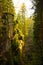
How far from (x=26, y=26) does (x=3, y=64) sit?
10.5 feet

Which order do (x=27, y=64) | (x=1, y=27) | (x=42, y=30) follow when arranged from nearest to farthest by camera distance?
(x=42, y=30), (x=27, y=64), (x=1, y=27)

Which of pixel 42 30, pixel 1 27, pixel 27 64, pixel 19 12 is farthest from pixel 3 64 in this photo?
pixel 19 12

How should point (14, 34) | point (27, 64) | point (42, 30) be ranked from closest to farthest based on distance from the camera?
point (42, 30) < point (27, 64) < point (14, 34)

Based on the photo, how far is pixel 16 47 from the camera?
29.9ft

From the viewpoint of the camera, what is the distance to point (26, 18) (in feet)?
37.5

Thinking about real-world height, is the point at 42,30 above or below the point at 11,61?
above

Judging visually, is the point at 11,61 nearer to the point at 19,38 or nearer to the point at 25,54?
the point at 25,54

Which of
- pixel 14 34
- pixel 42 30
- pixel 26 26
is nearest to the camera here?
pixel 42 30

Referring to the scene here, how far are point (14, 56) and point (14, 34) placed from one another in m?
1.27

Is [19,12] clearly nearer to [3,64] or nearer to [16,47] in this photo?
[16,47]

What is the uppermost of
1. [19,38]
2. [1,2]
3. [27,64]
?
[1,2]

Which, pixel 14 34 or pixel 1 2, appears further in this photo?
pixel 14 34

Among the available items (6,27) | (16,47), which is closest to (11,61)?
(16,47)

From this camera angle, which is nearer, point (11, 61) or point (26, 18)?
point (11, 61)
